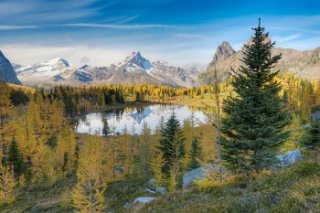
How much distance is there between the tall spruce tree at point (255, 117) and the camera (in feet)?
77.9

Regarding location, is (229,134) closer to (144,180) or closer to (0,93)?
(144,180)

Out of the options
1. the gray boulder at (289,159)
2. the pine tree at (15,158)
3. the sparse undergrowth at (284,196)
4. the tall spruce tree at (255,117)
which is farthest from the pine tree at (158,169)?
the sparse undergrowth at (284,196)

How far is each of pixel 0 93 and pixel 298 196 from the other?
154 feet

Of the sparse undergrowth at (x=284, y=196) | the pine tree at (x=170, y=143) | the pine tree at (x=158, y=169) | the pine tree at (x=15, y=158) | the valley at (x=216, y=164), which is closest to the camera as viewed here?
the sparse undergrowth at (x=284, y=196)

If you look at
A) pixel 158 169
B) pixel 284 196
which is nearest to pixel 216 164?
pixel 158 169

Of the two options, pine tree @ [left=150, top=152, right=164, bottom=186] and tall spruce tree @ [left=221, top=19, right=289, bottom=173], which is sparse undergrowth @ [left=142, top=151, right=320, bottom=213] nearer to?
tall spruce tree @ [left=221, top=19, right=289, bottom=173]

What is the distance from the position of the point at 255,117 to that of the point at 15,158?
52.9 metres

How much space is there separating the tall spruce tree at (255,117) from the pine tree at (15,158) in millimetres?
49042

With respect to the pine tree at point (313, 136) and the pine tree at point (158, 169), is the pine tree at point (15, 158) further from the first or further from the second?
the pine tree at point (313, 136)

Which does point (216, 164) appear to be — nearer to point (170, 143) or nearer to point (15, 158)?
point (170, 143)

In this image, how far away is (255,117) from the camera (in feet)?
77.8

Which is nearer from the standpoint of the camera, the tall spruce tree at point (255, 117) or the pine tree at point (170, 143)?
the tall spruce tree at point (255, 117)

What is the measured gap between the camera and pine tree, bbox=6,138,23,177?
6138cm

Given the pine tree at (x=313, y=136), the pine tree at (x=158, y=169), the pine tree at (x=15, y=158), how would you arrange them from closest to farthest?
the pine tree at (x=313, y=136)
the pine tree at (x=158, y=169)
the pine tree at (x=15, y=158)
